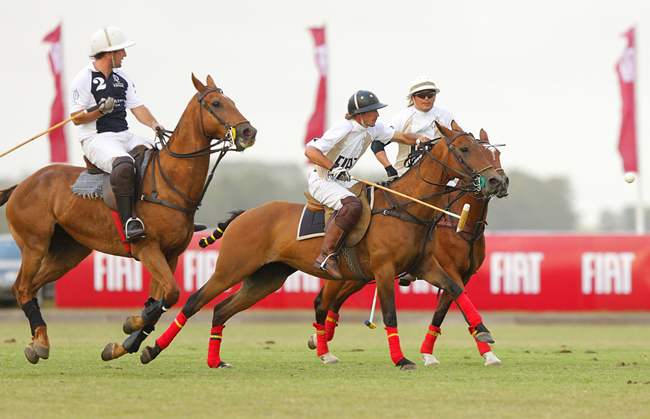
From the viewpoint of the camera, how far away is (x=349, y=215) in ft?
27.1

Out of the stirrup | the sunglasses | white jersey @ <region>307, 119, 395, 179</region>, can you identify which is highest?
the sunglasses

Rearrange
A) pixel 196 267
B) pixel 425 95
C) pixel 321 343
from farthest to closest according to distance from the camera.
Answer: pixel 196 267 → pixel 425 95 → pixel 321 343

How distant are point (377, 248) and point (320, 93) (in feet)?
52.0

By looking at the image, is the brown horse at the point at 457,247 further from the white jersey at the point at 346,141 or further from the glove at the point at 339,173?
the glove at the point at 339,173

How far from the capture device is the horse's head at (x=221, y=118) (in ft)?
25.7

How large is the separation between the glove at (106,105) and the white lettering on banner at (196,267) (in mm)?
10665

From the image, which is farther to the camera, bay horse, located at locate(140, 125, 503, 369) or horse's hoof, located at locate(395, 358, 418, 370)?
bay horse, located at locate(140, 125, 503, 369)

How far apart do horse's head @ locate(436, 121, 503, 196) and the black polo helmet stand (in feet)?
2.33

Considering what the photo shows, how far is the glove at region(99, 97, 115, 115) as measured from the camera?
27.4 feet

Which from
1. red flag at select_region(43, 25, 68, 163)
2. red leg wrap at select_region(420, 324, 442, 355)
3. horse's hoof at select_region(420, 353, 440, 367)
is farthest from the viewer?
red flag at select_region(43, 25, 68, 163)

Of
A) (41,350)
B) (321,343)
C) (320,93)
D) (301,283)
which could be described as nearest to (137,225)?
(41,350)

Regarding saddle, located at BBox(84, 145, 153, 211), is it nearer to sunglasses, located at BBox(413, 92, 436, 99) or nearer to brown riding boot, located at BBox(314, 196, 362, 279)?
brown riding boot, located at BBox(314, 196, 362, 279)

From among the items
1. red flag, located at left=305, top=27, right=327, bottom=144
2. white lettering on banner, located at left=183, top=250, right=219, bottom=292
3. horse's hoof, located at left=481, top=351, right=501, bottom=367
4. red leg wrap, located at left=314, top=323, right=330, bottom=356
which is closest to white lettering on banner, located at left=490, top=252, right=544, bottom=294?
white lettering on banner, located at left=183, top=250, right=219, bottom=292

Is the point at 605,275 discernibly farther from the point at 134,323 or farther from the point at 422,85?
the point at 134,323
